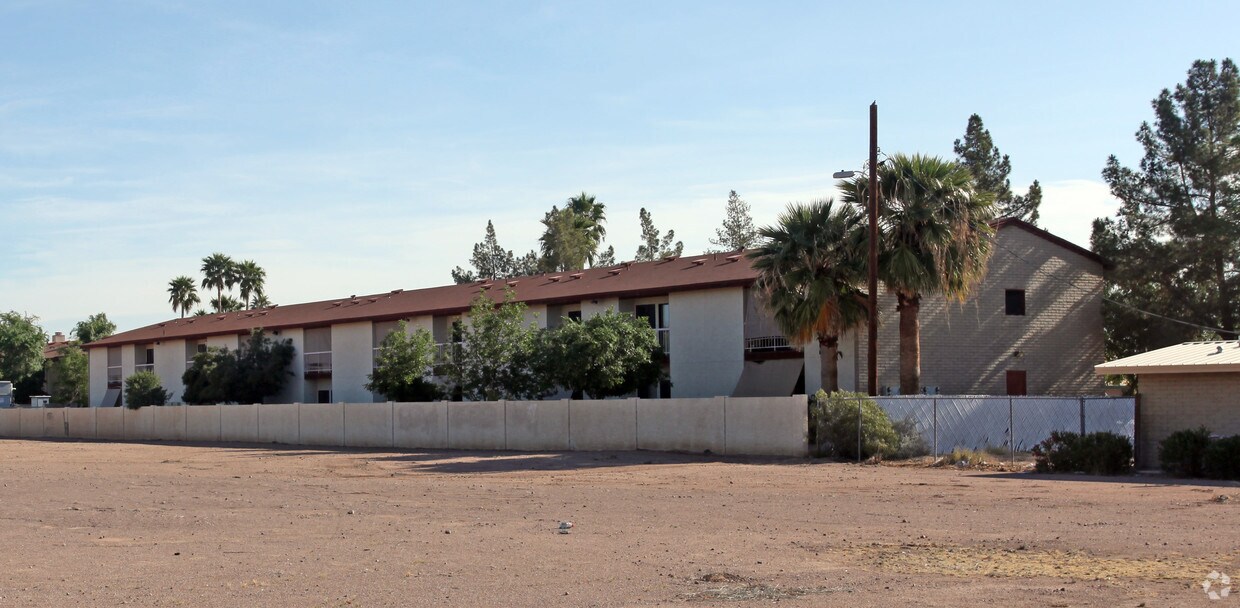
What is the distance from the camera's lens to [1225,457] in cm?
2434

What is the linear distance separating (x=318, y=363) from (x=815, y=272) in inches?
1289

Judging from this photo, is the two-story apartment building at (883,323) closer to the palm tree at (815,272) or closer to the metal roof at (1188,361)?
the palm tree at (815,272)

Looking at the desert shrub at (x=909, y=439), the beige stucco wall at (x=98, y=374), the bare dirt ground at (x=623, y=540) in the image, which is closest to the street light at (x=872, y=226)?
the desert shrub at (x=909, y=439)

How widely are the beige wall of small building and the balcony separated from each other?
42.1m

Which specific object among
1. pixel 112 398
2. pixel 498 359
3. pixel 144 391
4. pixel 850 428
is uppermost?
pixel 498 359

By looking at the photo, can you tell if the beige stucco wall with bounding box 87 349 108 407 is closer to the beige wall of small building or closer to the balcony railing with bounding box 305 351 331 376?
the balcony railing with bounding box 305 351 331 376

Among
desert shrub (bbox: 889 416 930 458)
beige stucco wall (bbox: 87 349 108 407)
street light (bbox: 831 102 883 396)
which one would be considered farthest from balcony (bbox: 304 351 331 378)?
desert shrub (bbox: 889 416 930 458)

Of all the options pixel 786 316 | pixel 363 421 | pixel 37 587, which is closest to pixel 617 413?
pixel 786 316

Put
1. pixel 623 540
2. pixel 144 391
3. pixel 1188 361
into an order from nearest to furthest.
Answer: pixel 623 540 < pixel 1188 361 < pixel 144 391

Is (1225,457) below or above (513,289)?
below

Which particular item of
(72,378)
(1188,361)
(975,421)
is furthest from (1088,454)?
(72,378)

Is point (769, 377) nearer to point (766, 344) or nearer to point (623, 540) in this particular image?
point (766, 344)

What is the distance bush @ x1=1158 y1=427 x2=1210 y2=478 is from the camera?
25.0 m

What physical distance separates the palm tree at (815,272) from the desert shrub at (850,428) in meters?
5.48
